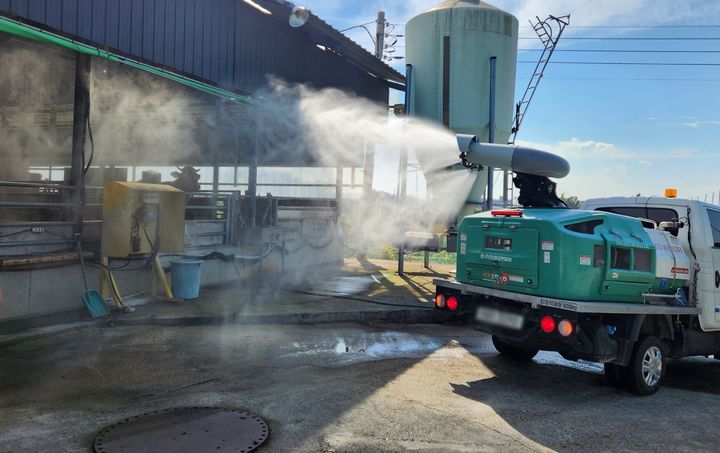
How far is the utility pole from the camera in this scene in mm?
18484

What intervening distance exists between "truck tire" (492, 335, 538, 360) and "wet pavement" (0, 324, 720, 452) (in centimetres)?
16

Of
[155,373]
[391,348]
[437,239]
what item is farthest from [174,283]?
[437,239]

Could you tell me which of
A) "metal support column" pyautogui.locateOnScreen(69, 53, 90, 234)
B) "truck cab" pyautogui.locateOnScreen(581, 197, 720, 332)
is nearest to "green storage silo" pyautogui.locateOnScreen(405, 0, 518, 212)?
"truck cab" pyautogui.locateOnScreen(581, 197, 720, 332)

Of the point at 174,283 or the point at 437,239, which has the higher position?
the point at 437,239

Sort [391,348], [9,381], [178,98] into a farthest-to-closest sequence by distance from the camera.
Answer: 1. [178,98]
2. [391,348]
3. [9,381]

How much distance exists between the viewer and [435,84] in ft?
41.4

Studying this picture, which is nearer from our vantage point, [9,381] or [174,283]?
[9,381]

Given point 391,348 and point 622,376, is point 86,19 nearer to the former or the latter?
point 391,348

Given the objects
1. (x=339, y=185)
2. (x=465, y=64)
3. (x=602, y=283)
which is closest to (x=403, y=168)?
(x=465, y=64)

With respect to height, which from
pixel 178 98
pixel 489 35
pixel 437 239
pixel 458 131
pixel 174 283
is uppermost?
pixel 489 35

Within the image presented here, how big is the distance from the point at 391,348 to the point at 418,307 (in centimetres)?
230

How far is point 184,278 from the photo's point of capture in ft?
27.8

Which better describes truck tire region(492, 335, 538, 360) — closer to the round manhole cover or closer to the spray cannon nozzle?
the spray cannon nozzle

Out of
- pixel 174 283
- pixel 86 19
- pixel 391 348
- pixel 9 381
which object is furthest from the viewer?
pixel 174 283
